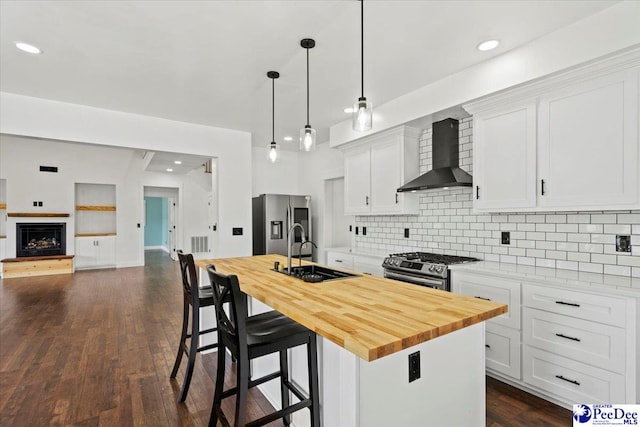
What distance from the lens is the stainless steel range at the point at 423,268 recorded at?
2.76 metres

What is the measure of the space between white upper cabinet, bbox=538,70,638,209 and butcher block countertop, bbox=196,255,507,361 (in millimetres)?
1327

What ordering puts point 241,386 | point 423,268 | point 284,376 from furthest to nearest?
point 423,268 < point 284,376 < point 241,386

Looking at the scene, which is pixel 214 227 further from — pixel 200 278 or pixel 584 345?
pixel 584 345

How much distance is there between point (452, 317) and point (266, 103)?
3.14 m

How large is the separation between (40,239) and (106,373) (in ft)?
22.6

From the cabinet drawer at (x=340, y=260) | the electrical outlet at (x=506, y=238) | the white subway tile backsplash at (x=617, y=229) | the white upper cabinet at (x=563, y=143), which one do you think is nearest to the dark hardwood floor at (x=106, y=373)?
the electrical outlet at (x=506, y=238)

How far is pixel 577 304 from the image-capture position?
6.74 ft

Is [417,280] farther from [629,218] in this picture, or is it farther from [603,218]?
[629,218]

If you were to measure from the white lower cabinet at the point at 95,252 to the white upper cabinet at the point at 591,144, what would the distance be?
9240 mm

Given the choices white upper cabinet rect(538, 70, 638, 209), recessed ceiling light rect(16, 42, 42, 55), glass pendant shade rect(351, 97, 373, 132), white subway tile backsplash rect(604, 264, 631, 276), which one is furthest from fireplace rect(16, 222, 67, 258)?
white subway tile backsplash rect(604, 264, 631, 276)

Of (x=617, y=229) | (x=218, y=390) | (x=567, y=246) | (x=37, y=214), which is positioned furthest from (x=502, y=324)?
(x=37, y=214)

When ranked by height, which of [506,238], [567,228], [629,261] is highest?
[567,228]

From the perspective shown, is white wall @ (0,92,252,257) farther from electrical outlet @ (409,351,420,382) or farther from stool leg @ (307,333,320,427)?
electrical outlet @ (409,351,420,382)

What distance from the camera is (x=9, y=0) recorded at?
6.37ft
